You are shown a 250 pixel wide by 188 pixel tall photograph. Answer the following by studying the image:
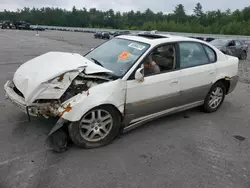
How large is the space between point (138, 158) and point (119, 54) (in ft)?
5.74

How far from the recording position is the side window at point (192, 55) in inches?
159

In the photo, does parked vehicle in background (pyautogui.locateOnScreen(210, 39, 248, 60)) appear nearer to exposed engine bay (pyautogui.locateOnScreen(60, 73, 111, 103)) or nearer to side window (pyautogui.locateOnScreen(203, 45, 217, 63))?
side window (pyautogui.locateOnScreen(203, 45, 217, 63))

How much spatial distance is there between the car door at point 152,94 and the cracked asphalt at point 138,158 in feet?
1.43

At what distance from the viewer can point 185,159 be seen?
313 cm

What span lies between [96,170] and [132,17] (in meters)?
113

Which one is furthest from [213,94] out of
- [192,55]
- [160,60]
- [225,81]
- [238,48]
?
[238,48]

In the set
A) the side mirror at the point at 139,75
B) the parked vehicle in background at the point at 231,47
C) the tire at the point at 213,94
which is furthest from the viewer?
the parked vehicle in background at the point at 231,47

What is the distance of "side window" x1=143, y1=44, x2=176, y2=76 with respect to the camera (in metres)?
3.61

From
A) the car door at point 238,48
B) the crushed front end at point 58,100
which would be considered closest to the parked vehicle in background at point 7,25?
the car door at point 238,48

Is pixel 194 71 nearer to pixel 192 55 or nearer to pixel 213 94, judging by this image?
pixel 192 55

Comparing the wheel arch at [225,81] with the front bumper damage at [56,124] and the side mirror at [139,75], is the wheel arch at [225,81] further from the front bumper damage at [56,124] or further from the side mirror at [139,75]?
the front bumper damage at [56,124]

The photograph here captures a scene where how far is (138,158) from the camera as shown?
3.09 meters

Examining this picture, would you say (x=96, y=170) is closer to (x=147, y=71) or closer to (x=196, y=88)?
(x=147, y=71)

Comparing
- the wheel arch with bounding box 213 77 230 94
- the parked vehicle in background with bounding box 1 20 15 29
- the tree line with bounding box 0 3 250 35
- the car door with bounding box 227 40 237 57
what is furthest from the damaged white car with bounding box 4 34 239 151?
the tree line with bounding box 0 3 250 35
